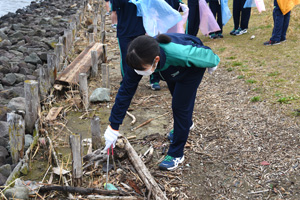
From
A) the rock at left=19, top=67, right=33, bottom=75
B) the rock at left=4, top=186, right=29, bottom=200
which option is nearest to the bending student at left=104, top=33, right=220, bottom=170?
the rock at left=4, top=186, right=29, bottom=200

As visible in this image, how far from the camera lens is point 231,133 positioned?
4141 mm

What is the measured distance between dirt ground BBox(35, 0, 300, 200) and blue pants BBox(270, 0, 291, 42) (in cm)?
96

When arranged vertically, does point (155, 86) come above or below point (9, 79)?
below

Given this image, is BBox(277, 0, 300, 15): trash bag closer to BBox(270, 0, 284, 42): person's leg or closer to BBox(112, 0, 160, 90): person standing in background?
BBox(270, 0, 284, 42): person's leg

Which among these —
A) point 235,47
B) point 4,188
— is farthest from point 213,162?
point 235,47

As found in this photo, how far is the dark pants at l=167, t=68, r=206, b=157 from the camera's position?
3.15m

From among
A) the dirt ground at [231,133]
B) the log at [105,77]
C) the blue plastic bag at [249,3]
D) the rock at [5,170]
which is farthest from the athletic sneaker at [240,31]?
the rock at [5,170]

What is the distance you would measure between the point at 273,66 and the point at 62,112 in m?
3.93

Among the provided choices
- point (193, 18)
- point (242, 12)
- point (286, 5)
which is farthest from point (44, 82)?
point (242, 12)

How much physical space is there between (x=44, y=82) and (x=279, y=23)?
17.1ft

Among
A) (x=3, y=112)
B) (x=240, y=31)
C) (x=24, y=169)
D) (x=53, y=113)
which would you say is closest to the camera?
(x=24, y=169)

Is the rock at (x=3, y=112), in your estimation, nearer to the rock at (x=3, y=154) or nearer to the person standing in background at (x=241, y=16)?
the rock at (x=3, y=154)

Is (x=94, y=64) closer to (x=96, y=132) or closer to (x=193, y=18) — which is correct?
(x=96, y=132)

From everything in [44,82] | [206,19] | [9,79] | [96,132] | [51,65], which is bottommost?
[96,132]
